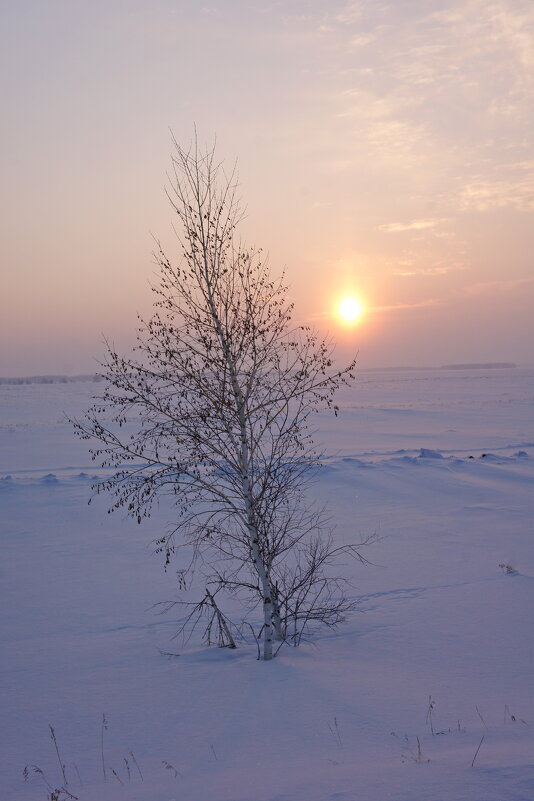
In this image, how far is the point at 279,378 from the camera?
8.43 metres

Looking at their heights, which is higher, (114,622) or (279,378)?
→ (279,378)

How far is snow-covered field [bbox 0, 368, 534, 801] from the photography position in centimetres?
556

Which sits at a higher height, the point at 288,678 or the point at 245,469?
the point at 245,469

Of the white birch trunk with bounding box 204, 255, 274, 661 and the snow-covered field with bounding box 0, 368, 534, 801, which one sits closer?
the snow-covered field with bounding box 0, 368, 534, 801

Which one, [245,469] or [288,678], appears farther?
[245,469]

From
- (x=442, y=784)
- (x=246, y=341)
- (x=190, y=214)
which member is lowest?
(x=442, y=784)

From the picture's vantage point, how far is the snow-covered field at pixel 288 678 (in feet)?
18.2

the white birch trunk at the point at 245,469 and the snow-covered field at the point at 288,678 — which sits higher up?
the white birch trunk at the point at 245,469

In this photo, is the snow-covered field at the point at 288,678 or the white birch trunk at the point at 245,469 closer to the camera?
the snow-covered field at the point at 288,678

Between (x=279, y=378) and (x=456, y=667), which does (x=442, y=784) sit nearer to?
(x=456, y=667)

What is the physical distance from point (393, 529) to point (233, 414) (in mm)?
10600

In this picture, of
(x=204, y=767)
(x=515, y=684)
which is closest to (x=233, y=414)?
(x=204, y=767)

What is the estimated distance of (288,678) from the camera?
816 centimetres

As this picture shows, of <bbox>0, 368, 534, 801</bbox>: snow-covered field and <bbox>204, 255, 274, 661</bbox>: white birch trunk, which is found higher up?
<bbox>204, 255, 274, 661</bbox>: white birch trunk
